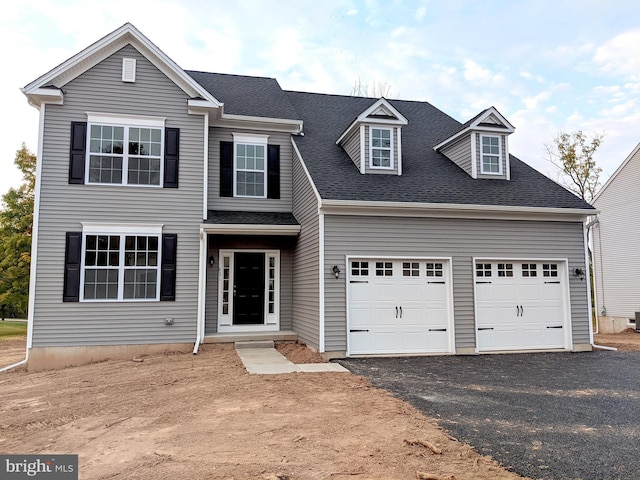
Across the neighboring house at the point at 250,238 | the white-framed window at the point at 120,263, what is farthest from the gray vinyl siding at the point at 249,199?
the white-framed window at the point at 120,263

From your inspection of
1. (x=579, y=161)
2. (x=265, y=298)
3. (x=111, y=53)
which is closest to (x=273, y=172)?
(x=265, y=298)

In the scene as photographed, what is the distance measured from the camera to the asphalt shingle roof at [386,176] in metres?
9.98

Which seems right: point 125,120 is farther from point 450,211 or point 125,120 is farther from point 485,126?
point 485,126

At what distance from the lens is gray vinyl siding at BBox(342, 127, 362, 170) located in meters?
10.9

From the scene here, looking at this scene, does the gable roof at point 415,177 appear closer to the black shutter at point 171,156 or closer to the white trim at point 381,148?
the white trim at point 381,148

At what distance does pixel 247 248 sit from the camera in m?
11.4

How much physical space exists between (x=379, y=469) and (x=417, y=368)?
4757 millimetres

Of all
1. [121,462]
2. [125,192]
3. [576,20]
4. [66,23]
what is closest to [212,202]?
[125,192]

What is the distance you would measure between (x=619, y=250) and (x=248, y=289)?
14784 mm

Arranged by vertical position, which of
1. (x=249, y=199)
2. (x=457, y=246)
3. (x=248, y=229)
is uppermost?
(x=249, y=199)

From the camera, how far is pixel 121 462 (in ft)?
13.2

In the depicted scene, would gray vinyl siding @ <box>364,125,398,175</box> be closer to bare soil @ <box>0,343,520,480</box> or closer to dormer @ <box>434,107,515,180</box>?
dormer @ <box>434,107,515,180</box>

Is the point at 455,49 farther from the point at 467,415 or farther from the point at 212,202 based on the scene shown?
the point at 467,415

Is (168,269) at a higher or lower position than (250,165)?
lower
